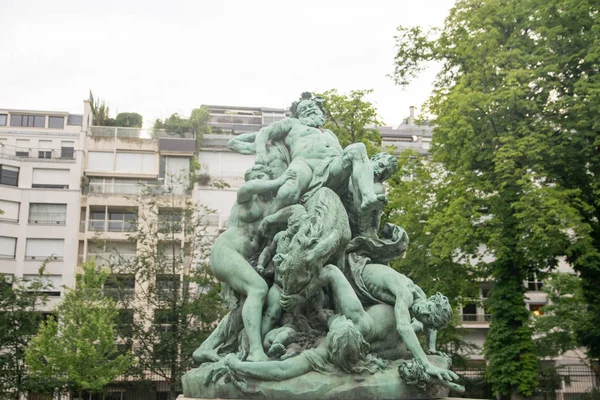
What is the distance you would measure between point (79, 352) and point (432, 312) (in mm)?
18432

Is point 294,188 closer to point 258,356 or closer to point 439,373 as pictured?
point 258,356

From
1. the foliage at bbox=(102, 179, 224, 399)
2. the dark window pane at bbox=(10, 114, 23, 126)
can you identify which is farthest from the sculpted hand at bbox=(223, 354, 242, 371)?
the dark window pane at bbox=(10, 114, 23, 126)

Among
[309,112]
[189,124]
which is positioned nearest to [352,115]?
[309,112]

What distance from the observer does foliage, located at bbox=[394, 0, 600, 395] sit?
16.8 meters

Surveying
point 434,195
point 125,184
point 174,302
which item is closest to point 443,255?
point 434,195

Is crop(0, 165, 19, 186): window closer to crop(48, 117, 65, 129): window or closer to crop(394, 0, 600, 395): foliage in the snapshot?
crop(48, 117, 65, 129): window

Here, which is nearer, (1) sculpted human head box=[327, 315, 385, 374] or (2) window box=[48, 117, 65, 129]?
(1) sculpted human head box=[327, 315, 385, 374]

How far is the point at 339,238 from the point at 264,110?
6930cm

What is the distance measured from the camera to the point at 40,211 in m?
39.8

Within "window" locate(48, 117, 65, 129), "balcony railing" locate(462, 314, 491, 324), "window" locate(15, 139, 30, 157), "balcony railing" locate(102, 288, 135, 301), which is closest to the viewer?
"balcony railing" locate(102, 288, 135, 301)

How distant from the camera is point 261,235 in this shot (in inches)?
251

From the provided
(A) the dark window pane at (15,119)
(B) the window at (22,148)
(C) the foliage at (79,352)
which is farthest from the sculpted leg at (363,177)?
(A) the dark window pane at (15,119)

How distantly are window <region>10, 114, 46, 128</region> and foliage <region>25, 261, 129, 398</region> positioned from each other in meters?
24.4

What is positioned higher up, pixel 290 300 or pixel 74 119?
pixel 74 119
